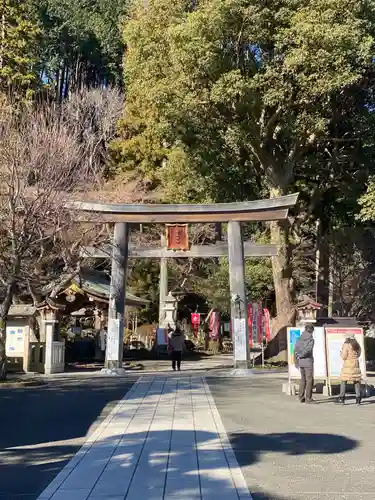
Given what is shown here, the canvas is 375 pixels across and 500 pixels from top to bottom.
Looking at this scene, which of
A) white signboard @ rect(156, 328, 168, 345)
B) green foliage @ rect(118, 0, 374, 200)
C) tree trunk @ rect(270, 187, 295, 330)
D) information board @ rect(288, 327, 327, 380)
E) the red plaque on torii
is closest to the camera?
information board @ rect(288, 327, 327, 380)

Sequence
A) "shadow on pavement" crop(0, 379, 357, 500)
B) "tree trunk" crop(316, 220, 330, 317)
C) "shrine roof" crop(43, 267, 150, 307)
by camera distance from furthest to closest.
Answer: "tree trunk" crop(316, 220, 330, 317)
"shrine roof" crop(43, 267, 150, 307)
"shadow on pavement" crop(0, 379, 357, 500)

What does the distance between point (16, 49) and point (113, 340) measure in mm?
17990

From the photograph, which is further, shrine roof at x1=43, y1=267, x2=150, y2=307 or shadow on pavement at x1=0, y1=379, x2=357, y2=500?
shrine roof at x1=43, y1=267, x2=150, y2=307

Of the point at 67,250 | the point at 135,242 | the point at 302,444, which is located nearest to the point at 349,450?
the point at 302,444

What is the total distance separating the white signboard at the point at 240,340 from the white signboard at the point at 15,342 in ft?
22.5

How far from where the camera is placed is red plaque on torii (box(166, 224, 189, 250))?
1903cm

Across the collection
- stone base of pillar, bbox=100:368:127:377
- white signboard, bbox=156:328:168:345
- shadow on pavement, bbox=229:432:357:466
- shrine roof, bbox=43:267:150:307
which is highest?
shrine roof, bbox=43:267:150:307

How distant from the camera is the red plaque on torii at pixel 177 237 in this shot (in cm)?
1903

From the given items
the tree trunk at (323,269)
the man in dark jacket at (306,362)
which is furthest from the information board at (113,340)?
the tree trunk at (323,269)

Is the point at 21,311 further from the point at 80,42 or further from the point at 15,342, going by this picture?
the point at 80,42

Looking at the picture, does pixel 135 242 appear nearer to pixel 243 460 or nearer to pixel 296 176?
pixel 296 176

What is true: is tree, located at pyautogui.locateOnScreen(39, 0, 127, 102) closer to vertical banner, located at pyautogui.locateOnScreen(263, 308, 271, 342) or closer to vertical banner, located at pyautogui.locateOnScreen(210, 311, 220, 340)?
vertical banner, located at pyautogui.locateOnScreen(210, 311, 220, 340)

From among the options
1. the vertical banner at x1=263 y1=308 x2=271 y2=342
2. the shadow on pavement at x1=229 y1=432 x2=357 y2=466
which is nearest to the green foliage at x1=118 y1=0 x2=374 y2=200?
the vertical banner at x1=263 y1=308 x2=271 y2=342

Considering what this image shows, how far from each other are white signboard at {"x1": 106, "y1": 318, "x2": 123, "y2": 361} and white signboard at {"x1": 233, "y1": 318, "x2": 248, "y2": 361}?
3.62 metres
